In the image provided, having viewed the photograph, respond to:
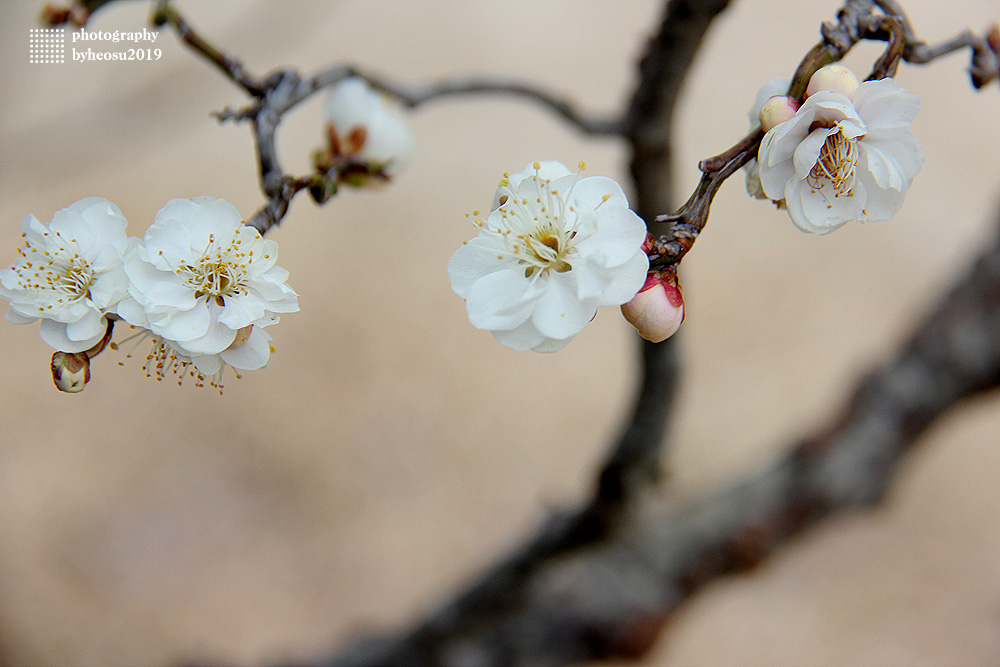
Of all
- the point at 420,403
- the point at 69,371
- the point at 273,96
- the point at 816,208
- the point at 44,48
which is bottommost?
the point at 69,371

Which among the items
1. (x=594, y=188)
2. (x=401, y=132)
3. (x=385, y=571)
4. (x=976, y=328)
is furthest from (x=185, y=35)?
(x=385, y=571)

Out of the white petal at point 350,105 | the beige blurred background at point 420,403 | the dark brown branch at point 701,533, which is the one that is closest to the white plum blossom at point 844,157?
the white petal at point 350,105

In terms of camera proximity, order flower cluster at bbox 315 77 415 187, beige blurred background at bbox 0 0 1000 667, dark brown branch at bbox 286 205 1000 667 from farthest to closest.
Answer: beige blurred background at bbox 0 0 1000 667 → dark brown branch at bbox 286 205 1000 667 → flower cluster at bbox 315 77 415 187

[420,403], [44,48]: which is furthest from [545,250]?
[44,48]

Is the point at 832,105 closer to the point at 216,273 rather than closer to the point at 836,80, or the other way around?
the point at 836,80

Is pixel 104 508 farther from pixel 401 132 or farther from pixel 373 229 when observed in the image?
pixel 401 132

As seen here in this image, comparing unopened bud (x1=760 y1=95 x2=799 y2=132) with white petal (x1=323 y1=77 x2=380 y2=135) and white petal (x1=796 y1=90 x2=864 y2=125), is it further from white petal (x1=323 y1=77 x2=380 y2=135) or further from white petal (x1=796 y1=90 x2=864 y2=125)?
white petal (x1=323 y1=77 x2=380 y2=135)

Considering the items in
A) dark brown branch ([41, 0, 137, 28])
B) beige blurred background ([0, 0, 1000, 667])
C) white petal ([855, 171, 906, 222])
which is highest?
beige blurred background ([0, 0, 1000, 667])

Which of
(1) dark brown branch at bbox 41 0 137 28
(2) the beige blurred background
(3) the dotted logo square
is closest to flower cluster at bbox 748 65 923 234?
(1) dark brown branch at bbox 41 0 137 28
